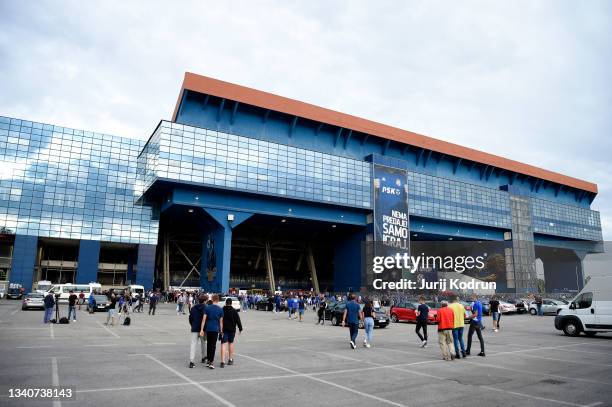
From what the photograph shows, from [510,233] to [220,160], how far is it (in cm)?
5521

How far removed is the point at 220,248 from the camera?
51.1 metres

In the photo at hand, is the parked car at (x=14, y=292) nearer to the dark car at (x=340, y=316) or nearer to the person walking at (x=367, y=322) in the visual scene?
the dark car at (x=340, y=316)

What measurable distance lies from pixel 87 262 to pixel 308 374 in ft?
183

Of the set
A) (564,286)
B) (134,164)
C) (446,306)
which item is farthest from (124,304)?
(564,286)

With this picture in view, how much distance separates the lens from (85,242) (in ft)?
187

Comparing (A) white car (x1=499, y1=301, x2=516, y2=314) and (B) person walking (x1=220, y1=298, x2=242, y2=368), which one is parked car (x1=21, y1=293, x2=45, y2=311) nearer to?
(B) person walking (x1=220, y1=298, x2=242, y2=368)

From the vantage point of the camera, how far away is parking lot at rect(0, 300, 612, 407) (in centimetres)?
740

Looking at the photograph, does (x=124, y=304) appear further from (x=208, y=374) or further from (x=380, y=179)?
(x=380, y=179)

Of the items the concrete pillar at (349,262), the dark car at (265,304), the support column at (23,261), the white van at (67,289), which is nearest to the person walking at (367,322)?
the dark car at (265,304)

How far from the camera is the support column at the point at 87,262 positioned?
5606cm

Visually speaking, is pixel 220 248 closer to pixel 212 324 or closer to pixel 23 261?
pixel 23 261

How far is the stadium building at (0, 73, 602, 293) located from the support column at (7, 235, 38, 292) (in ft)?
0.45

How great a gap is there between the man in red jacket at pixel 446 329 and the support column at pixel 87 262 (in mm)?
55167

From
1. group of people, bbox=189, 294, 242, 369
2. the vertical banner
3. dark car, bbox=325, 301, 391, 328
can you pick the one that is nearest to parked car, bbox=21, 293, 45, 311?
dark car, bbox=325, 301, 391, 328
